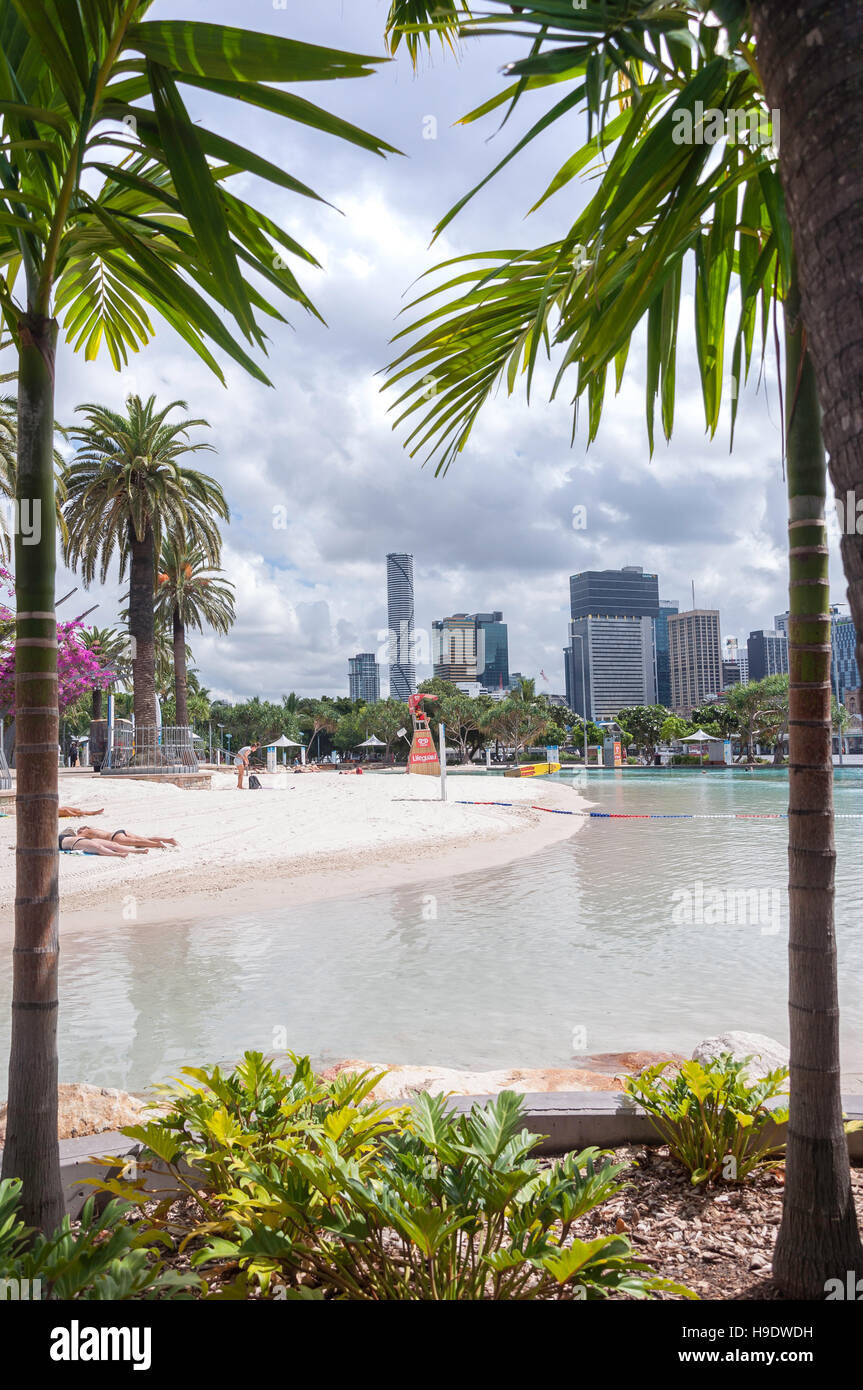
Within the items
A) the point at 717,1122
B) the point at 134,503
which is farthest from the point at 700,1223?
the point at 134,503

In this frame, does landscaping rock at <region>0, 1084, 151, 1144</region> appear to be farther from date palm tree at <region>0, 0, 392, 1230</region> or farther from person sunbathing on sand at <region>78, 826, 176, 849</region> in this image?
person sunbathing on sand at <region>78, 826, 176, 849</region>

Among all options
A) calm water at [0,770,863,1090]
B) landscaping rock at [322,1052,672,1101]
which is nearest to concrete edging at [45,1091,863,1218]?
landscaping rock at [322,1052,672,1101]

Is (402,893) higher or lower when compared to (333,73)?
lower

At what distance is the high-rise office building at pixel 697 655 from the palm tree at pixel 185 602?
146874mm

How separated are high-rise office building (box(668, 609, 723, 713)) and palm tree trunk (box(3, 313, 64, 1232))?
18073 centimetres

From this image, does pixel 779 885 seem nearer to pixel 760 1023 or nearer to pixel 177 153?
pixel 760 1023

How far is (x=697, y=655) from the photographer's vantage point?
594 ft

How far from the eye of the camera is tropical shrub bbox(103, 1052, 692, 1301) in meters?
1.78

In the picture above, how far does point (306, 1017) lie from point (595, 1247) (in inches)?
215

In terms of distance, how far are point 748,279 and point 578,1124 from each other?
8.99ft

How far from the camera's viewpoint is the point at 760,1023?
6.47m

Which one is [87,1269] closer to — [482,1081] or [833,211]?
[833,211]

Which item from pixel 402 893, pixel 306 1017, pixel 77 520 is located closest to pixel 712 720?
pixel 77 520

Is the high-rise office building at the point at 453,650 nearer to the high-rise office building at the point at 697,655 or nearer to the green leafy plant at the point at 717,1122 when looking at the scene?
the high-rise office building at the point at 697,655
